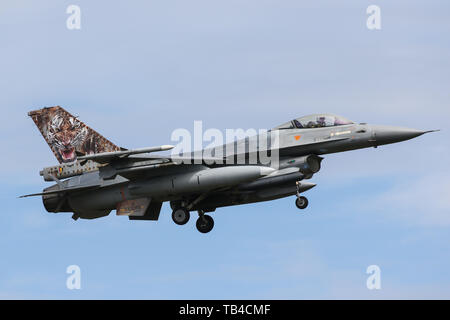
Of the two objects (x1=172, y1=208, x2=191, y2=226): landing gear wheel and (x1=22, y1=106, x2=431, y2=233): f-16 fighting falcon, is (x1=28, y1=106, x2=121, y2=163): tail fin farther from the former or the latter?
(x1=172, y1=208, x2=191, y2=226): landing gear wheel

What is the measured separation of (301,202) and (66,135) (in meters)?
8.25

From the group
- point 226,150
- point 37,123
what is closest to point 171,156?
point 226,150

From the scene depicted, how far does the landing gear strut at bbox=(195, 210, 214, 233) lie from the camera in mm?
28625

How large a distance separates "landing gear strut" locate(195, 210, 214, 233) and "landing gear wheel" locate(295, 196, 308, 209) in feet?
10.3

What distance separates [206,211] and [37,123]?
255 inches

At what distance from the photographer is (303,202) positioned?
26938 millimetres

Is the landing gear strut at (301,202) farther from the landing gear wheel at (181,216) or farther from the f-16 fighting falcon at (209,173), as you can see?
the landing gear wheel at (181,216)

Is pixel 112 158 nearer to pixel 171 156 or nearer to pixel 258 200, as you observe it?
pixel 171 156

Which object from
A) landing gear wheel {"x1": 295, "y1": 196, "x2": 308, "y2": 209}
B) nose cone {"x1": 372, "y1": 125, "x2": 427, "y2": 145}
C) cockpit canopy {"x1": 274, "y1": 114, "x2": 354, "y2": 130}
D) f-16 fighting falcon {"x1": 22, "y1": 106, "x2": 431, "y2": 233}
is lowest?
landing gear wheel {"x1": 295, "y1": 196, "x2": 308, "y2": 209}

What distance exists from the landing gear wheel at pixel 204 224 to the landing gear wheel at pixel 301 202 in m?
3.13

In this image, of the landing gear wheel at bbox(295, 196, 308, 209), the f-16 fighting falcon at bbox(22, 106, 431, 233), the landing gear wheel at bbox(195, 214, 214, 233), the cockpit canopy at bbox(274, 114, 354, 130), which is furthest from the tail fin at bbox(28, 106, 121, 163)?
the landing gear wheel at bbox(295, 196, 308, 209)

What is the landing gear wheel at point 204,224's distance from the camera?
2862 cm

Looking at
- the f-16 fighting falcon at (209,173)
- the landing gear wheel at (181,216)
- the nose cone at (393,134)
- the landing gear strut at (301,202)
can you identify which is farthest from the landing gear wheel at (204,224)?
the nose cone at (393,134)

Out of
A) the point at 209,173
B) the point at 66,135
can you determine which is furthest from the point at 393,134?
the point at 66,135
